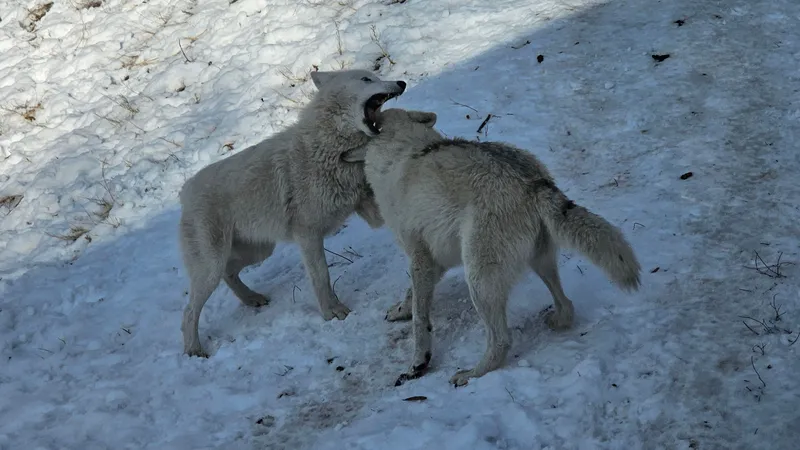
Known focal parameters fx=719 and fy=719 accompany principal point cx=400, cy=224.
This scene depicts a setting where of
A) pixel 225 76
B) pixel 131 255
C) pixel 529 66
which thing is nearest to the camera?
pixel 131 255

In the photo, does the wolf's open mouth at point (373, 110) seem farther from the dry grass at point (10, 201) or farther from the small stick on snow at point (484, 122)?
the dry grass at point (10, 201)

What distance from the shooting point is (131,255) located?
300 inches

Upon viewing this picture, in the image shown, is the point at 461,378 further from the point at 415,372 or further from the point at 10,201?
the point at 10,201

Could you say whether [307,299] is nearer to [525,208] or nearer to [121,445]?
[121,445]

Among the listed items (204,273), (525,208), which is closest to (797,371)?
(525,208)

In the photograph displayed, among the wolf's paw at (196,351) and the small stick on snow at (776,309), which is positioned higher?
the small stick on snow at (776,309)

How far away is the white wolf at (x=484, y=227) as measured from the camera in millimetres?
4102

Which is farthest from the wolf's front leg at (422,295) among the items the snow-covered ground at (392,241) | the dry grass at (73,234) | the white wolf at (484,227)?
the dry grass at (73,234)

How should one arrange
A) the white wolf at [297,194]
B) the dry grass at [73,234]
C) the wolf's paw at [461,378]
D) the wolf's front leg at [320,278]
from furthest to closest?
the dry grass at [73,234]
the white wolf at [297,194]
the wolf's front leg at [320,278]
the wolf's paw at [461,378]

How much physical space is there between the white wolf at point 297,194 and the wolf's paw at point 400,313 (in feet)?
1.65

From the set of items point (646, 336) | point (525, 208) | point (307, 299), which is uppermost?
point (525, 208)

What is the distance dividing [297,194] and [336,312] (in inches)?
40.9

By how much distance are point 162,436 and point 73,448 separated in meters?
0.62

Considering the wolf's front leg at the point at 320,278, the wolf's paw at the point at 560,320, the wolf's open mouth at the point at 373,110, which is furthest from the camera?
the wolf's front leg at the point at 320,278
